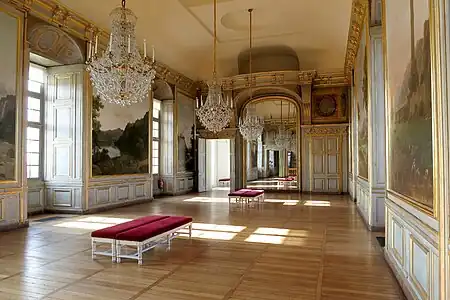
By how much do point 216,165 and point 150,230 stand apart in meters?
15.1

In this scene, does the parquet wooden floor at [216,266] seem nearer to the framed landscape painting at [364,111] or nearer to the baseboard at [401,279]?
the baseboard at [401,279]

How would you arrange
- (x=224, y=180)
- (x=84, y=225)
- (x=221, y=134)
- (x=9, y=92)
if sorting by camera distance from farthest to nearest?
1. (x=224, y=180)
2. (x=221, y=134)
3. (x=84, y=225)
4. (x=9, y=92)

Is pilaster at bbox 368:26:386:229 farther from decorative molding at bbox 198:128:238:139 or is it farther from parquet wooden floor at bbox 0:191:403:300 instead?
decorative molding at bbox 198:128:238:139

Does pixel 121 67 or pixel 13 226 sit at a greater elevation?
pixel 121 67

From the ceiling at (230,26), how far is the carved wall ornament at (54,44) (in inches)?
28.9

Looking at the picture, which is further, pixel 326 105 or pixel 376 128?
pixel 326 105

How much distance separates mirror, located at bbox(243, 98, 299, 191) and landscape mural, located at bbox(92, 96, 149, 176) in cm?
1104

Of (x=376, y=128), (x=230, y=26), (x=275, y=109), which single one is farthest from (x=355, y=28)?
(x=275, y=109)

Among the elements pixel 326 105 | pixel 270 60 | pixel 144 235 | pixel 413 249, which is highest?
pixel 270 60

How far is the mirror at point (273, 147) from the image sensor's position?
23547 millimetres

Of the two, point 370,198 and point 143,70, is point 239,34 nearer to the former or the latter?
point 143,70

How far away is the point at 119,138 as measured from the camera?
10.8 metres

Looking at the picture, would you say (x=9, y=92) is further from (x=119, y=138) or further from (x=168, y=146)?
(x=168, y=146)

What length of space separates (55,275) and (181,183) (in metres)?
10.7
